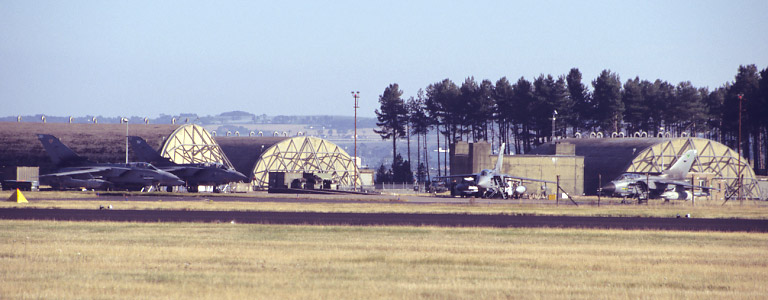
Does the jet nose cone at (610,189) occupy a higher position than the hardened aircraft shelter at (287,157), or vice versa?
the hardened aircraft shelter at (287,157)

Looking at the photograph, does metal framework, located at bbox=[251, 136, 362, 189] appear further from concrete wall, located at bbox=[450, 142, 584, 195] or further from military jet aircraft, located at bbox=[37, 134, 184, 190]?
military jet aircraft, located at bbox=[37, 134, 184, 190]

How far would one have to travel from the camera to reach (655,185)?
7138 cm

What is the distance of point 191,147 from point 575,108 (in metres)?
60.6

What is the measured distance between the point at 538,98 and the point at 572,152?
30.6m

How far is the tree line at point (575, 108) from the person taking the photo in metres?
126

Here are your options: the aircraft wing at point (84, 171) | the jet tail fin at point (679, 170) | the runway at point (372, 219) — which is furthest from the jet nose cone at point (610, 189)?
the aircraft wing at point (84, 171)

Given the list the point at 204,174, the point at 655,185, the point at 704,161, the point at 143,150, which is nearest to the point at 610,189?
the point at 655,185

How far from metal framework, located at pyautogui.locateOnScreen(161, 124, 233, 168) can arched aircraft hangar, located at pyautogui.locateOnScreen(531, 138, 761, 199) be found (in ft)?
131

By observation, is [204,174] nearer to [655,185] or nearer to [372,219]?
[655,185]

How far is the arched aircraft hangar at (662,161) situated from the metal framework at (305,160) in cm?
2928

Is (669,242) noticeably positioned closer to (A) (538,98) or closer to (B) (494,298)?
(B) (494,298)

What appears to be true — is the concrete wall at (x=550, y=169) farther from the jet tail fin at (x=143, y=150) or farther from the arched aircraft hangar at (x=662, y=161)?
the jet tail fin at (x=143, y=150)

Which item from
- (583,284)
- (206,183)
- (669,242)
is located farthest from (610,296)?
(206,183)

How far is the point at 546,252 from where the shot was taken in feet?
78.2
